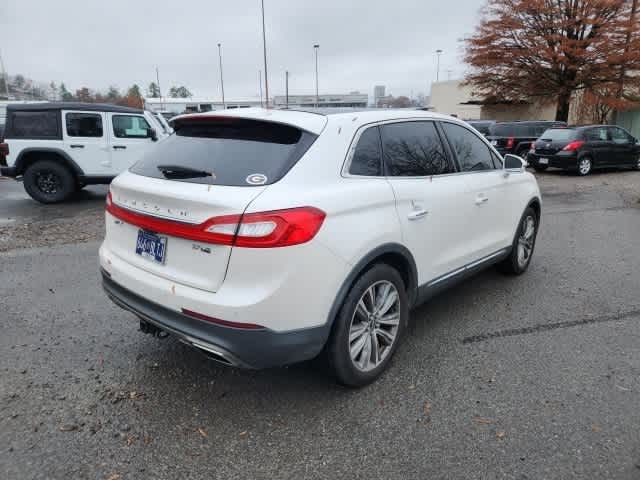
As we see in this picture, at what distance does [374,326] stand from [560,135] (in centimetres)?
1396

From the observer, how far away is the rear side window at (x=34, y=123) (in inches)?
372

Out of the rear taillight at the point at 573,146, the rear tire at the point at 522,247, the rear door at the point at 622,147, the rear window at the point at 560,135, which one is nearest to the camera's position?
the rear tire at the point at 522,247

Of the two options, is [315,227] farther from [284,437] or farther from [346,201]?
[284,437]

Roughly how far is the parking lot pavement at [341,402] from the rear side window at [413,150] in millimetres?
1330

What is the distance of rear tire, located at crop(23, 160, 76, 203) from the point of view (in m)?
9.50

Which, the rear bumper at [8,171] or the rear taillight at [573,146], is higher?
the rear taillight at [573,146]

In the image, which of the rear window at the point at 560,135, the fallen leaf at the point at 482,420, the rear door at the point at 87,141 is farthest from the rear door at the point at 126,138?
the rear window at the point at 560,135

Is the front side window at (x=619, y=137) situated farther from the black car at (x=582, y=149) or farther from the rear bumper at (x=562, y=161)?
the rear bumper at (x=562, y=161)

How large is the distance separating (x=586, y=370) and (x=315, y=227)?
7.33 feet

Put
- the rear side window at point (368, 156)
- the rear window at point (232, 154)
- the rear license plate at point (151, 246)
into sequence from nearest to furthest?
the rear window at point (232, 154), the rear license plate at point (151, 246), the rear side window at point (368, 156)

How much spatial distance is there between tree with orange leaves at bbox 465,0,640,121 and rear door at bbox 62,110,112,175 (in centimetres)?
2565

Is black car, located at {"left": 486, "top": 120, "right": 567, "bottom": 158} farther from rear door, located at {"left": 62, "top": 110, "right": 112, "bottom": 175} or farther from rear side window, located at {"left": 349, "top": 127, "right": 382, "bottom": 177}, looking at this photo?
rear side window, located at {"left": 349, "top": 127, "right": 382, "bottom": 177}

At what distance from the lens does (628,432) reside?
8.42 feet

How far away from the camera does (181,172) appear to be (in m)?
2.69
